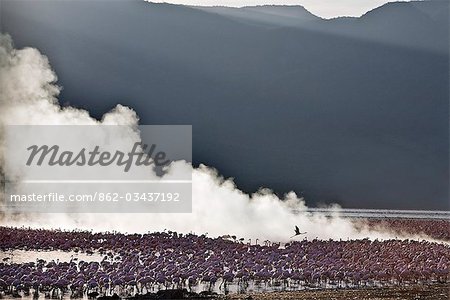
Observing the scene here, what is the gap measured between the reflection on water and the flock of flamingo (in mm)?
437

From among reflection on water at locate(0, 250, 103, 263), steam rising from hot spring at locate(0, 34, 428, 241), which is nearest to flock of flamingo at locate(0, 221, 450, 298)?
reflection on water at locate(0, 250, 103, 263)

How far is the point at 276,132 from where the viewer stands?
145 m

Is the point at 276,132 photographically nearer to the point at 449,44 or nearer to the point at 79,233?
the point at 449,44

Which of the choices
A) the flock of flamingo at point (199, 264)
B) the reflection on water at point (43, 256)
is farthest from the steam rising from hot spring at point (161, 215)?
the reflection on water at point (43, 256)

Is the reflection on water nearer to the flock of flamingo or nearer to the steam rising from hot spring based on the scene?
the flock of flamingo

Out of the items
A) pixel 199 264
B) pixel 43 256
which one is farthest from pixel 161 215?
pixel 199 264

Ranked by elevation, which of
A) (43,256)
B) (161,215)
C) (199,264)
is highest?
(161,215)

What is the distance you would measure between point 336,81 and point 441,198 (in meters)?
51.9

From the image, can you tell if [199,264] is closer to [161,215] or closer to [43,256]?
[43,256]

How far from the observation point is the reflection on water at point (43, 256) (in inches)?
1465

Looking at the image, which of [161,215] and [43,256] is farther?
[161,215]

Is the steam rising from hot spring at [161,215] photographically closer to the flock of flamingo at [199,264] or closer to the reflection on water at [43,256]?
the flock of flamingo at [199,264]

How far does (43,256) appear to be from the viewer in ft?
127

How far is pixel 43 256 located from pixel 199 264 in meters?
7.90
